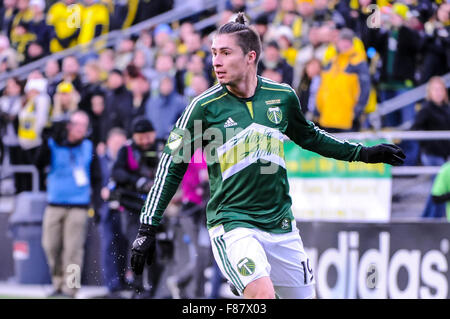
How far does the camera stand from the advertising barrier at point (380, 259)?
34.5 ft

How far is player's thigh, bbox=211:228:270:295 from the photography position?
6.27m

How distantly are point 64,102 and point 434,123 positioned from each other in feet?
17.7

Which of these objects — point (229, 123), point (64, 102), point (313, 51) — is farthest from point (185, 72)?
point (229, 123)

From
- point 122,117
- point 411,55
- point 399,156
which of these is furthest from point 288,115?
point 122,117

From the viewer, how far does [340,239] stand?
1100 cm

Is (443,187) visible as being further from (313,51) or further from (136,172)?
Result: (136,172)

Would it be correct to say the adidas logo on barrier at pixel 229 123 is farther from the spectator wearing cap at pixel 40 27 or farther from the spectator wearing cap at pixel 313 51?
the spectator wearing cap at pixel 40 27

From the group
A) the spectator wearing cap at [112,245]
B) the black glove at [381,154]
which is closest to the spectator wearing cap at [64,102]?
the spectator wearing cap at [112,245]

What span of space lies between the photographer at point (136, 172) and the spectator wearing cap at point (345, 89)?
7.27 feet

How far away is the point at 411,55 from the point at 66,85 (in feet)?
16.3

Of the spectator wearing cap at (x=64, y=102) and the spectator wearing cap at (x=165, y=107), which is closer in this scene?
the spectator wearing cap at (x=165, y=107)

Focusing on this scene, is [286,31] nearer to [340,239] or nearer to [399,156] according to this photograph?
[340,239]
